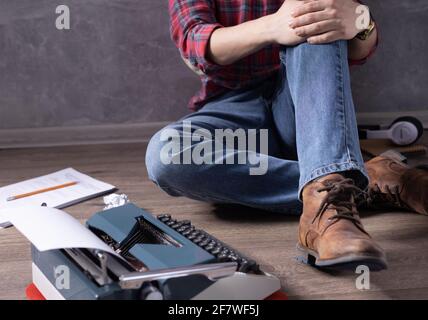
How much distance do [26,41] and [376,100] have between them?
50.7 inches

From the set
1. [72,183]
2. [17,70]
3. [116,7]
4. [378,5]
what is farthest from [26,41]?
[378,5]

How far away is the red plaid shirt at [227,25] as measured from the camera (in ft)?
4.20

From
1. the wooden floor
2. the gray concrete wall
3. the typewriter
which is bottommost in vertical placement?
the wooden floor

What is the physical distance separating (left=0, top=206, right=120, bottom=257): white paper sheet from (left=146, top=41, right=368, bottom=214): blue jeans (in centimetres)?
41

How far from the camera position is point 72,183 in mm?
1536

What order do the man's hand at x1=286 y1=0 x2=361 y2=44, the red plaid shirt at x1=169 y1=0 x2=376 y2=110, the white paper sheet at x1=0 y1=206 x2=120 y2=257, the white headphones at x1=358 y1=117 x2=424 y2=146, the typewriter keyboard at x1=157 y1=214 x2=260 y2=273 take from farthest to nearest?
the white headphones at x1=358 y1=117 x2=424 y2=146
the red plaid shirt at x1=169 y1=0 x2=376 y2=110
the man's hand at x1=286 y1=0 x2=361 y2=44
the typewriter keyboard at x1=157 y1=214 x2=260 y2=273
the white paper sheet at x1=0 y1=206 x2=120 y2=257

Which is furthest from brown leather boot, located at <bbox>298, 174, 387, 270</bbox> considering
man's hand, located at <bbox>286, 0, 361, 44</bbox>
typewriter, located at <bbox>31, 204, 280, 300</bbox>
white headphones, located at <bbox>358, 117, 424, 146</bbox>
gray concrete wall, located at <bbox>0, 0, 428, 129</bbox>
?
gray concrete wall, located at <bbox>0, 0, 428, 129</bbox>

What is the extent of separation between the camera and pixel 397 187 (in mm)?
1292

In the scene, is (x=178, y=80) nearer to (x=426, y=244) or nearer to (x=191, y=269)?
(x=426, y=244)

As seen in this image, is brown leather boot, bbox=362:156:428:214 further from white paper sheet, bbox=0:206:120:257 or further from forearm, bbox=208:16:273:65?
white paper sheet, bbox=0:206:120:257

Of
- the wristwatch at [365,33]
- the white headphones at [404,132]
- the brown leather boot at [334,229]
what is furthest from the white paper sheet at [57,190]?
the white headphones at [404,132]

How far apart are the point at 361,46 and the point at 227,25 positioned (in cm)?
34

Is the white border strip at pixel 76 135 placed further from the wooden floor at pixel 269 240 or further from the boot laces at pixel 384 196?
the boot laces at pixel 384 196

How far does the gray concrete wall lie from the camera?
1963 millimetres
